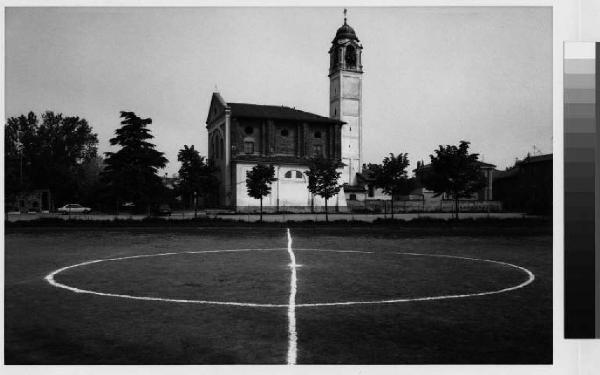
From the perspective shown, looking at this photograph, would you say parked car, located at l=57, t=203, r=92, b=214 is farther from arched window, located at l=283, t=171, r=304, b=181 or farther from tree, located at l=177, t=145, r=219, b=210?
arched window, located at l=283, t=171, r=304, b=181

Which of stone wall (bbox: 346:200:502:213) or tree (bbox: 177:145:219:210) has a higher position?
tree (bbox: 177:145:219:210)

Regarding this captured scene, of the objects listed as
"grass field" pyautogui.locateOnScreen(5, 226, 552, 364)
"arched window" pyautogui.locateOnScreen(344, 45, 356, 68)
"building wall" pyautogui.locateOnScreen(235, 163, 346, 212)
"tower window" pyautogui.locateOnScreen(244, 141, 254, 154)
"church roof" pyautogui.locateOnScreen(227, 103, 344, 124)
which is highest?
"arched window" pyautogui.locateOnScreen(344, 45, 356, 68)

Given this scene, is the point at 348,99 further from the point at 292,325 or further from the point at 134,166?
the point at 292,325

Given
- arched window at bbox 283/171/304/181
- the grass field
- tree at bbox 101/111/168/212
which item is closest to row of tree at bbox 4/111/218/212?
tree at bbox 101/111/168/212

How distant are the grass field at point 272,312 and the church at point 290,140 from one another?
31.7 metres

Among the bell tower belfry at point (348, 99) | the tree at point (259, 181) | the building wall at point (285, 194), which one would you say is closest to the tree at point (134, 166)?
the tree at point (259, 181)

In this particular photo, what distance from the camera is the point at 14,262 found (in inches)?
555

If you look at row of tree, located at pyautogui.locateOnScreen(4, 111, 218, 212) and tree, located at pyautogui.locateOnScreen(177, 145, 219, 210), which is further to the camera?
tree, located at pyautogui.locateOnScreen(177, 145, 219, 210)

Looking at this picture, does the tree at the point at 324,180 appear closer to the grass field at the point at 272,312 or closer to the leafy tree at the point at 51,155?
the leafy tree at the point at 51,155

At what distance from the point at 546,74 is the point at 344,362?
816cm

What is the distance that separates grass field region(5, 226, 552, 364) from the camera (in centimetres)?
670

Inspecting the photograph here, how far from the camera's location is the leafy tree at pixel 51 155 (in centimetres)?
2935

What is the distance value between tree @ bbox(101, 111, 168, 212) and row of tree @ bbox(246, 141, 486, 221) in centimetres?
722

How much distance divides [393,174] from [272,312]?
29.8 meters
